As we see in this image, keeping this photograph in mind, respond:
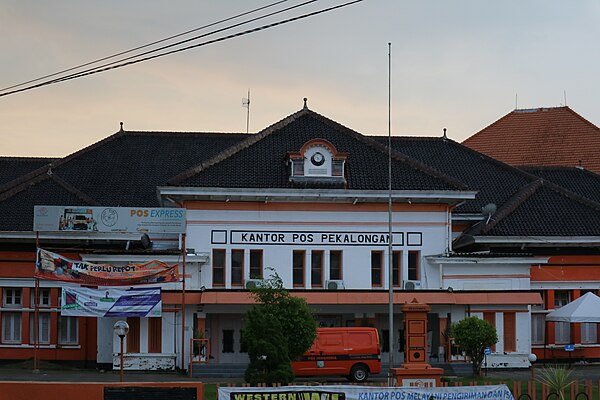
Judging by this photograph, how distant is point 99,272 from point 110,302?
4.16 feet

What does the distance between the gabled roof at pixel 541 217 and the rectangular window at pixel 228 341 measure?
1068 cm

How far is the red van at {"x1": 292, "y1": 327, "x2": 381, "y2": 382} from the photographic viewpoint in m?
38.0

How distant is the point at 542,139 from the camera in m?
68.4

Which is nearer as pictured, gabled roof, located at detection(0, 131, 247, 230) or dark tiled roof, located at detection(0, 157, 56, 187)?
gabled roof, located at detection(0, 131, 247, 230)

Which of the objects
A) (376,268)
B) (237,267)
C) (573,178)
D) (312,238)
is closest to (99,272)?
(237,267)

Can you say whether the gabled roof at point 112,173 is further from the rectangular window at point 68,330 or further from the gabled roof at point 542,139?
the gabled roof at point 542,139

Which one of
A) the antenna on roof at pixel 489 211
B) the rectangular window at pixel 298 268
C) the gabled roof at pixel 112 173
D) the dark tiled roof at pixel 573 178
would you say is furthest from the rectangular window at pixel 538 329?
the gabled roof at pixel 112 173

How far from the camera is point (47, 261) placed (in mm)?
40812

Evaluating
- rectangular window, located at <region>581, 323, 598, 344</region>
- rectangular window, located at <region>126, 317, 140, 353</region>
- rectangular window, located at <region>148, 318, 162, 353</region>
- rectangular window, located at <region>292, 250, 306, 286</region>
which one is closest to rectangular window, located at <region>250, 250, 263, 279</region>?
rectangular window, located at <region>292, 250, 306, 286</region>

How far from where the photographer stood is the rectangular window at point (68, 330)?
149 ft

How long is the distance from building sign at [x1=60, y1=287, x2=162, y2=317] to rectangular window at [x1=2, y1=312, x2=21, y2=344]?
5050mm

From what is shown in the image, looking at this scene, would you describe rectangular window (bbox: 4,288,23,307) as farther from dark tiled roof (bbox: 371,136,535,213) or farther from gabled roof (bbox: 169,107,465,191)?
dark tiled roof (bbox: 371,136,535,213)

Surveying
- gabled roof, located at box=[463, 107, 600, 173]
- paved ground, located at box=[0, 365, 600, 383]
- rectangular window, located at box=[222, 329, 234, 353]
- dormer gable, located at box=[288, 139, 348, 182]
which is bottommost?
paved ground, located at box=[0, 365, 600, 383]

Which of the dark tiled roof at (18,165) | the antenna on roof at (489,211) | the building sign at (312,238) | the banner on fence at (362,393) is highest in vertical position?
the dark tiled roof at (18,165)
